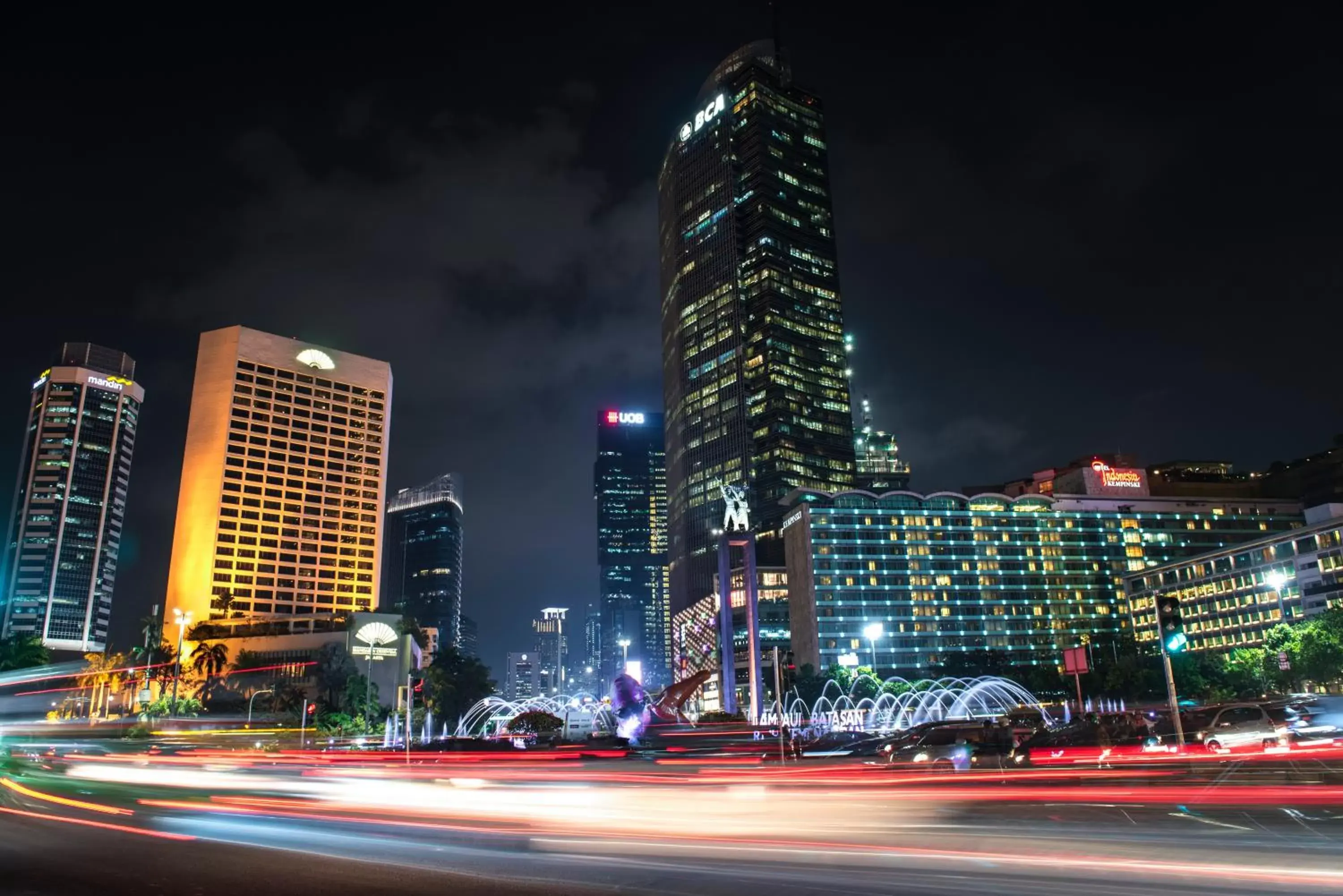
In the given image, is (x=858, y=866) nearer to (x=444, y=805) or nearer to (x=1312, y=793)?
(x=1312, y=793)

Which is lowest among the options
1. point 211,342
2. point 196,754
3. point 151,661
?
point 196,754

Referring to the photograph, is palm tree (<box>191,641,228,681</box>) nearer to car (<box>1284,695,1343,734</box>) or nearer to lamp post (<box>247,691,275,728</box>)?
lamp post (<box>247,691,275,728</box>)

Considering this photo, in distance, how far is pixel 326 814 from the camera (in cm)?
1947

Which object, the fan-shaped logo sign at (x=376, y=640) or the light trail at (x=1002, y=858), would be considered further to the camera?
the fan-shaped logo sign at (x=376, y=640)

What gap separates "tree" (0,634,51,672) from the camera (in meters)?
125

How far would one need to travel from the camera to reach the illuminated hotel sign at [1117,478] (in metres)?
168

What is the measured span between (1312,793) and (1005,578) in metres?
151

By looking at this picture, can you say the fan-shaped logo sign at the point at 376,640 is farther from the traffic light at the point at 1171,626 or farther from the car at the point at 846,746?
the traffic light at the point at 1171,626

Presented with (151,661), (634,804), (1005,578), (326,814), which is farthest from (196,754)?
(1005,578)

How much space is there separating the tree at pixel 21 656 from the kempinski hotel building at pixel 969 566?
12382 centimetres

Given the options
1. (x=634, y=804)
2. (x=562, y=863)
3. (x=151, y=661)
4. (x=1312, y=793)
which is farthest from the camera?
(x=151, y=661)

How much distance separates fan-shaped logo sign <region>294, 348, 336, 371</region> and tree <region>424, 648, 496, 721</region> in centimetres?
6952

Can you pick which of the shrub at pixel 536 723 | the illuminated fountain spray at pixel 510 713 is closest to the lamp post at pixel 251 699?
the illuminated fountain spray at pixel 510 713

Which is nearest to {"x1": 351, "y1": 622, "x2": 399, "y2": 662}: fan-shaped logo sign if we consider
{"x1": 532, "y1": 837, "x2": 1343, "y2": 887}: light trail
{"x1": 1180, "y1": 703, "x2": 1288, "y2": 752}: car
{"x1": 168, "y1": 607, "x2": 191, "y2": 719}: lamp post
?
{"x1": 168, "y1": 607, "x2": 191, "y2": 719}: lamp post
